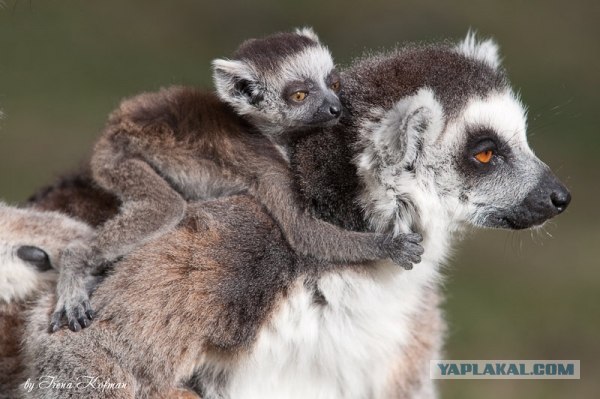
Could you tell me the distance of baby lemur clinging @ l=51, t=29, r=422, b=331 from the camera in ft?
18.0

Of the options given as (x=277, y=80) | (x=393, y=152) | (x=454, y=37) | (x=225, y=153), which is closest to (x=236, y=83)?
(x=277, y=80)

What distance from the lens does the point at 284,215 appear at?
5.55 meters

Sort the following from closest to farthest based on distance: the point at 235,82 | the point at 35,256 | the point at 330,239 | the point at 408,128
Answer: the point at 408,128
the point at 330,239
the point at 35,256
the point at 235,82

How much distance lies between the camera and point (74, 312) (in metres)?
5.44

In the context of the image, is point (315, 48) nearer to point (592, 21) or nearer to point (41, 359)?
point (41, 359)

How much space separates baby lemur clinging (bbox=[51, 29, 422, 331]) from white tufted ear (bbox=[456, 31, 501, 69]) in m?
0.78

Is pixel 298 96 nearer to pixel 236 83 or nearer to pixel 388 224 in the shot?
pixel 236 83

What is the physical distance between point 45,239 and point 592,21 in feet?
79.0

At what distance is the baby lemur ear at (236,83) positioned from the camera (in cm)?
614

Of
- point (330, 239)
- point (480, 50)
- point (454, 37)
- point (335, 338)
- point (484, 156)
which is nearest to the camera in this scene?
point (330, 239)

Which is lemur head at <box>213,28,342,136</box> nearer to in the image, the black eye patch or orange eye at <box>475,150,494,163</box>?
orange eye at <box>475,150,494,163</box>

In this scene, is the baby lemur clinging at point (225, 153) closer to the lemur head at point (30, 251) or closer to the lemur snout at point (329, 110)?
the lemur snout at point (329, 110)

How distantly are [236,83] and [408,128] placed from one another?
1335 millimetres

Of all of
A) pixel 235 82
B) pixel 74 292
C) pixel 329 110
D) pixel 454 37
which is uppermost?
pixel 454 37
